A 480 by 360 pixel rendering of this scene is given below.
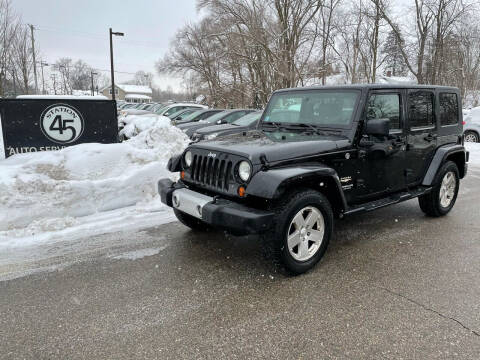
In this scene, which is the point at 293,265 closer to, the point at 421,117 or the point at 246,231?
the point at 246,231

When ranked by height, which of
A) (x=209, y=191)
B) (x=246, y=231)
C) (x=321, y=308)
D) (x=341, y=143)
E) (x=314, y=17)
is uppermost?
(x=314, y=17)

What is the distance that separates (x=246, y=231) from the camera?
323 cm

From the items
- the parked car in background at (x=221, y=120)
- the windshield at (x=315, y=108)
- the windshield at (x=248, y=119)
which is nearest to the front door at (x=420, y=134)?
the windshield at (x=315, y=108)

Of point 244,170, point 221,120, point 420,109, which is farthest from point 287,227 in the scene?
point 221,120

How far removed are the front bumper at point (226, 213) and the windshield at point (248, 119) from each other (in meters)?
8.02

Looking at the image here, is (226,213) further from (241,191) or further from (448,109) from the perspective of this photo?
(448,109)

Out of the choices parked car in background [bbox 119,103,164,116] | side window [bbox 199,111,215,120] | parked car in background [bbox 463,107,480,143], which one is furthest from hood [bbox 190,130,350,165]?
parked car in background [bbox 119,103,164,116]

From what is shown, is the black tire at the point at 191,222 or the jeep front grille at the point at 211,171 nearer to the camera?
the jeep front grille at the point at 211,171

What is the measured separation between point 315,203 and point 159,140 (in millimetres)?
5501

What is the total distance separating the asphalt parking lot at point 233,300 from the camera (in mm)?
2602

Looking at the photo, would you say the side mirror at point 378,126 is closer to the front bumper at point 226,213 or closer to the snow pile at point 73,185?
the front bumper at point 226,213

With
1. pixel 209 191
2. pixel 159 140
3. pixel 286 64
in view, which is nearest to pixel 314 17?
pixel 286 64

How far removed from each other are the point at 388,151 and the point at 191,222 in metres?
2.54

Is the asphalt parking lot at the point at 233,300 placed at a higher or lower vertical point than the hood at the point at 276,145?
lower
